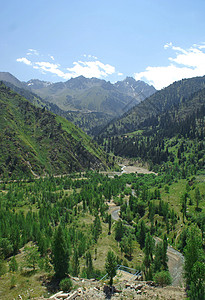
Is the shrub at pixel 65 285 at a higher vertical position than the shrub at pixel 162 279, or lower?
higher

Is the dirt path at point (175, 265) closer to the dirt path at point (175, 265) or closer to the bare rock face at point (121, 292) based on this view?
the dirt path at point (175, 265)

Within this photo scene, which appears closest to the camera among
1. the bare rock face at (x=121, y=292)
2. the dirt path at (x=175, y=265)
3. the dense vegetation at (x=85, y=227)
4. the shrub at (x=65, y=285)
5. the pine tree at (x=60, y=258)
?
the bare rock face at (x=121, y=292)

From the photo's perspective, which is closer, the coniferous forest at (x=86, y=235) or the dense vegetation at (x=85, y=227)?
the coniferous forest at (x=86, y=235)

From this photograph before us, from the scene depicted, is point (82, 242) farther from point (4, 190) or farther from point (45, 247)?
point (4, 190)

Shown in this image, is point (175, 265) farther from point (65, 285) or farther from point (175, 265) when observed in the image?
point (65, 285)

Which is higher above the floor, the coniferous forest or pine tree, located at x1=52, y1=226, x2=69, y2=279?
pine tree, located at x1=52, y1=226, x2=69, y2=279

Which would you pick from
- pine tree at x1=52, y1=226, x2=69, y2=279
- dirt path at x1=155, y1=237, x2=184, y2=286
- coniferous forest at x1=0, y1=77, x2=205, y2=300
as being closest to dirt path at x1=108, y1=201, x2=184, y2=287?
dirt path at x1=155, y1=237, x2=184, y2=286

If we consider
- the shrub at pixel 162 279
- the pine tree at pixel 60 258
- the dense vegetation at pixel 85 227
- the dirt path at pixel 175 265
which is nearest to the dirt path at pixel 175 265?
the dirt path at pixel 175 265

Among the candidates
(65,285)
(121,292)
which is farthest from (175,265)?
(65,285)

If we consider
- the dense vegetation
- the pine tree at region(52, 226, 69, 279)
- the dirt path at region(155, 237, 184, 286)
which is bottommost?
the dirt path at region(155, 237, 184, 286)

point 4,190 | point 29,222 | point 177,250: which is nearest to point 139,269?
point 177,250

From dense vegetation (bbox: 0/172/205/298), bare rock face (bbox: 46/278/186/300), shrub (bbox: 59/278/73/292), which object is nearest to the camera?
bare rock face (bbox: 46/278/186/300)

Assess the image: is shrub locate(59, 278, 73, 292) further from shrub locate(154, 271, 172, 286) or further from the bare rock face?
shrub locate(154, 271, 172, 286)

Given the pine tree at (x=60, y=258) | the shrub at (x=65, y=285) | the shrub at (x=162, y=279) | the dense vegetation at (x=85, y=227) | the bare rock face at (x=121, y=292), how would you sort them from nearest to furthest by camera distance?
the bare rock face at (x=121, y=292) → the shrub at (x=65, y=285) → the pine tree at (x=60, y=258) → the shrub at (x=162, y=279) → the dense vegetation at (x=85, y=227)
